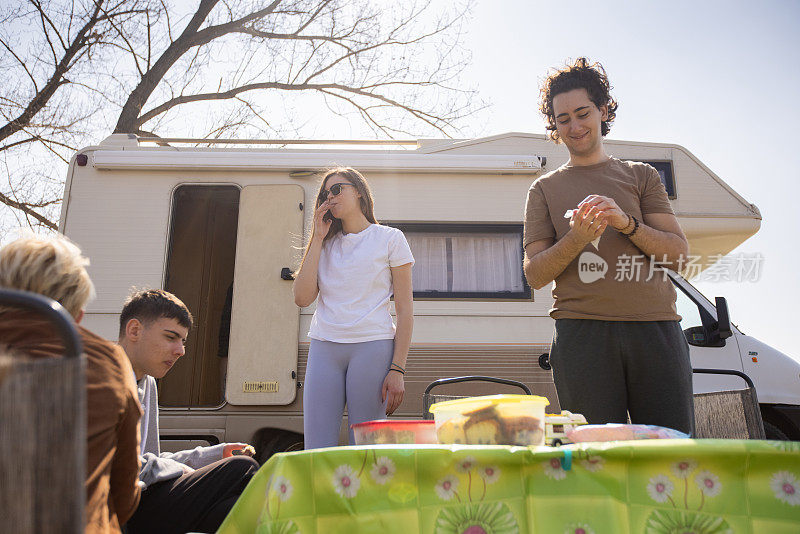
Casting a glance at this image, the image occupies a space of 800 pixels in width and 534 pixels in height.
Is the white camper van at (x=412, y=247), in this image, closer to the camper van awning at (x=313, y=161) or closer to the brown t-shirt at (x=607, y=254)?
the camper van awning at (x=313, y=161)

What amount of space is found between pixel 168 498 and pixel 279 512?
1.33 meters

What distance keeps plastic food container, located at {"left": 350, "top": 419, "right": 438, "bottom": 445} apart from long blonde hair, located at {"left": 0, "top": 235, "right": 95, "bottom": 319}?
2.29 ft

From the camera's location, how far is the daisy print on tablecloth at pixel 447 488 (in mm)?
1063

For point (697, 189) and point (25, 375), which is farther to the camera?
point (697, 189)

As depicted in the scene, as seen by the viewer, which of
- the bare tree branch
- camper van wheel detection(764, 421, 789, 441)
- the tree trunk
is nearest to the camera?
the tree trunk

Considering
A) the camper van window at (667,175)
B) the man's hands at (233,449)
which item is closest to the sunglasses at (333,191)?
the man's hands at (233,449)

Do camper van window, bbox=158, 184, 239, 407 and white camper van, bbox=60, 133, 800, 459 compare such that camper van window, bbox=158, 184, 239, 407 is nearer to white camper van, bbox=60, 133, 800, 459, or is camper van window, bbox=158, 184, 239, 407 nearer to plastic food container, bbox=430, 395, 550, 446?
white camper van, bbox=60, 133, 800, 459

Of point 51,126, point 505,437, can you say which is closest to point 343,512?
point 505,437

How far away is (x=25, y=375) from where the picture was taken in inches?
30.0

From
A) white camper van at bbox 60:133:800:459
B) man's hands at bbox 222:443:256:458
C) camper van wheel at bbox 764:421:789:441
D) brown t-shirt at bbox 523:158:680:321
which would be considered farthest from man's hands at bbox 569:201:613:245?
camper van wheel at bbox 764:421:789:441

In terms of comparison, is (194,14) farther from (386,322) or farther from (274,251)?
(386,322)

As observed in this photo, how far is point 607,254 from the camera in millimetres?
1996

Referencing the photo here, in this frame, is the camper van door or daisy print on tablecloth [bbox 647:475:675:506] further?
the camper van door

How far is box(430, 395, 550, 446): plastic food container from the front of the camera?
1.19 m
